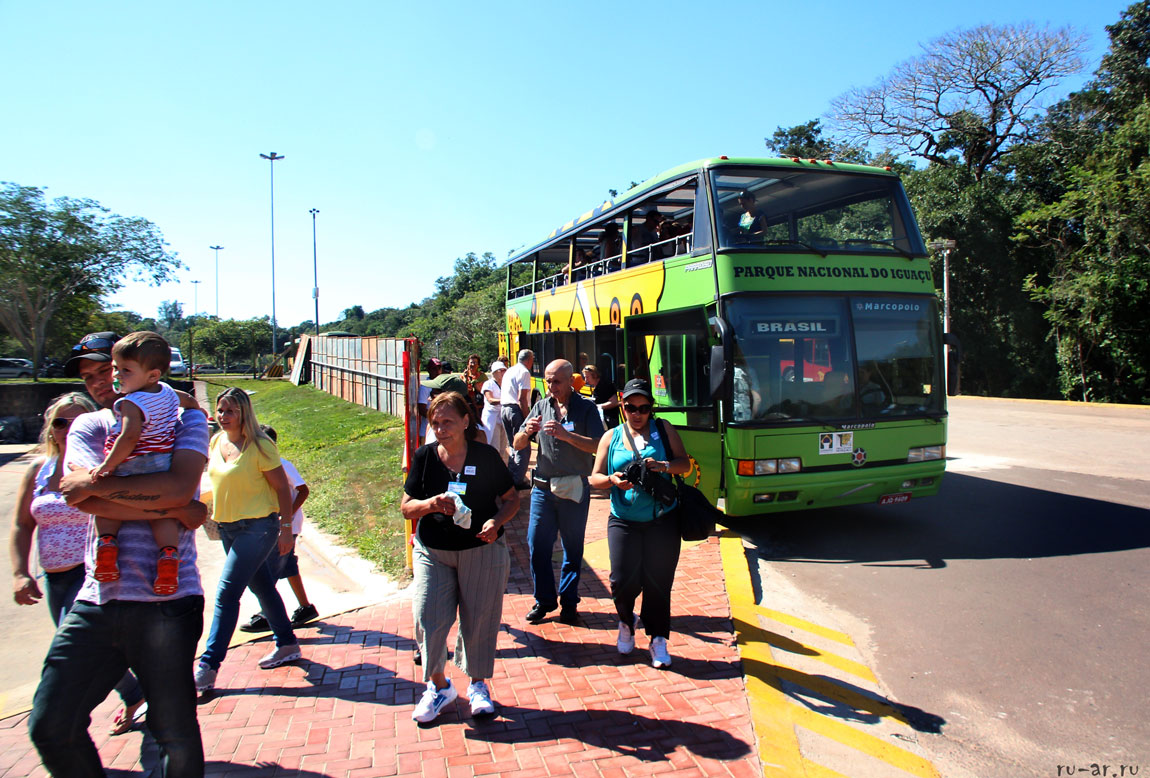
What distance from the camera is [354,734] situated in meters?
3.75

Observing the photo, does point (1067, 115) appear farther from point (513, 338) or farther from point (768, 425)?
point (768, 425)

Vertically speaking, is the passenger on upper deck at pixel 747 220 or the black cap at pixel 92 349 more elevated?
the passenger on upper deck at pixel 747 220

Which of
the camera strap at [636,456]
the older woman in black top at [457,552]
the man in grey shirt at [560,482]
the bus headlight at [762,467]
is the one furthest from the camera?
the bus headlight at [762,467]

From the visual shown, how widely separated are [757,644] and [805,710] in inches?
30.0

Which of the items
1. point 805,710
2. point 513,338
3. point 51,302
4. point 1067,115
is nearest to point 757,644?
point 805,710

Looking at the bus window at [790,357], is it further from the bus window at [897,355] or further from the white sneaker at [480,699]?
the white sneaker at [480,699]

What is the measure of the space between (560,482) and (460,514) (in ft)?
5.02

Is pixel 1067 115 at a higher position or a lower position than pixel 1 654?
higher

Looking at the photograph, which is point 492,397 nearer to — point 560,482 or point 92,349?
point 560,482

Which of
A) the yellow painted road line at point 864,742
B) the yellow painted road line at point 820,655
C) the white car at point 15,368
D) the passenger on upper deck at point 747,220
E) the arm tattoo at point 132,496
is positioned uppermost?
the passenger on upper deck at point 747,220

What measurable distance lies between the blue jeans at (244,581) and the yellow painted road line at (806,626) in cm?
351

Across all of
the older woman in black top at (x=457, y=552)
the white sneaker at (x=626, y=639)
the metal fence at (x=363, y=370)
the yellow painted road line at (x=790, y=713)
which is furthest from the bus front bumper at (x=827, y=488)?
the metal fence at (x=363, y=370)

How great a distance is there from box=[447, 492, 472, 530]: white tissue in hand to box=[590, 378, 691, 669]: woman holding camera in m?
1.06

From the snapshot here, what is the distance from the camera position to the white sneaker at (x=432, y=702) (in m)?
3.78
